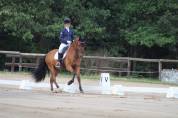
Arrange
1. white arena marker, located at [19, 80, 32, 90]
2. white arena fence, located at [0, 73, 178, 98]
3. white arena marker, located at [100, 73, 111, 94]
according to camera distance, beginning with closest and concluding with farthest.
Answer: white arena fence, located at [0, 73, 178, 98] → white arena marker, located at [100, 73, 111, 94] → white arena marker, located at [19, 80, 32, 90]

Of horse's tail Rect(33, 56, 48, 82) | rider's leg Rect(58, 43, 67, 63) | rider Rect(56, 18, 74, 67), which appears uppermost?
rider Rect(56, 18, 74, 67)

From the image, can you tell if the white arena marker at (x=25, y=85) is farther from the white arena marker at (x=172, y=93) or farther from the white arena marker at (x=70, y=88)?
the white arena marker at (x=172, y=93)

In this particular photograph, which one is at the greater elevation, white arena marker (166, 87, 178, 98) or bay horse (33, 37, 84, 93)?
bay horse (33, 37, 84, 93)

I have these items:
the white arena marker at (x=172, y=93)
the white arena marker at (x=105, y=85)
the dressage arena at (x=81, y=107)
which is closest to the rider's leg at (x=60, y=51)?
the white arena marker at (x=105, y=85)

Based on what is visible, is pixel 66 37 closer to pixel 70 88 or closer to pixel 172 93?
pixel 70 88

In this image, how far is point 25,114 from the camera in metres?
14.6

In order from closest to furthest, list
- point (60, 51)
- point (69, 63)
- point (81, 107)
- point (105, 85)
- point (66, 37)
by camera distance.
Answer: point (81, 107)
point (105, 85)
point (69, 63)
point (66, 37)
point (60, 51)

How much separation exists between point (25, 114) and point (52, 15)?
27.7 metres

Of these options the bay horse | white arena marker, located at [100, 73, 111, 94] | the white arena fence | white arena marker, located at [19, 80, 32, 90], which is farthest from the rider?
white arena marker, located at [100, 73, 111, 94]

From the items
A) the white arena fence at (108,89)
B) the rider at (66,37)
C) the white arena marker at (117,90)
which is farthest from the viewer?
the rider at (66,37)

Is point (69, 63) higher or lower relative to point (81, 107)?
higher

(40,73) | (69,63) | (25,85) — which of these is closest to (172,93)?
(69,63)

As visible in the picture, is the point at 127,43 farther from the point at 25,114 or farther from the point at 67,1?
the point at 25,114

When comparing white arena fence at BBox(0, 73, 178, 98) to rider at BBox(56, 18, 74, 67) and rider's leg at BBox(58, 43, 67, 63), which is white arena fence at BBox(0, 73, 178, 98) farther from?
rider at BBox(56, 18, 74, 67)
